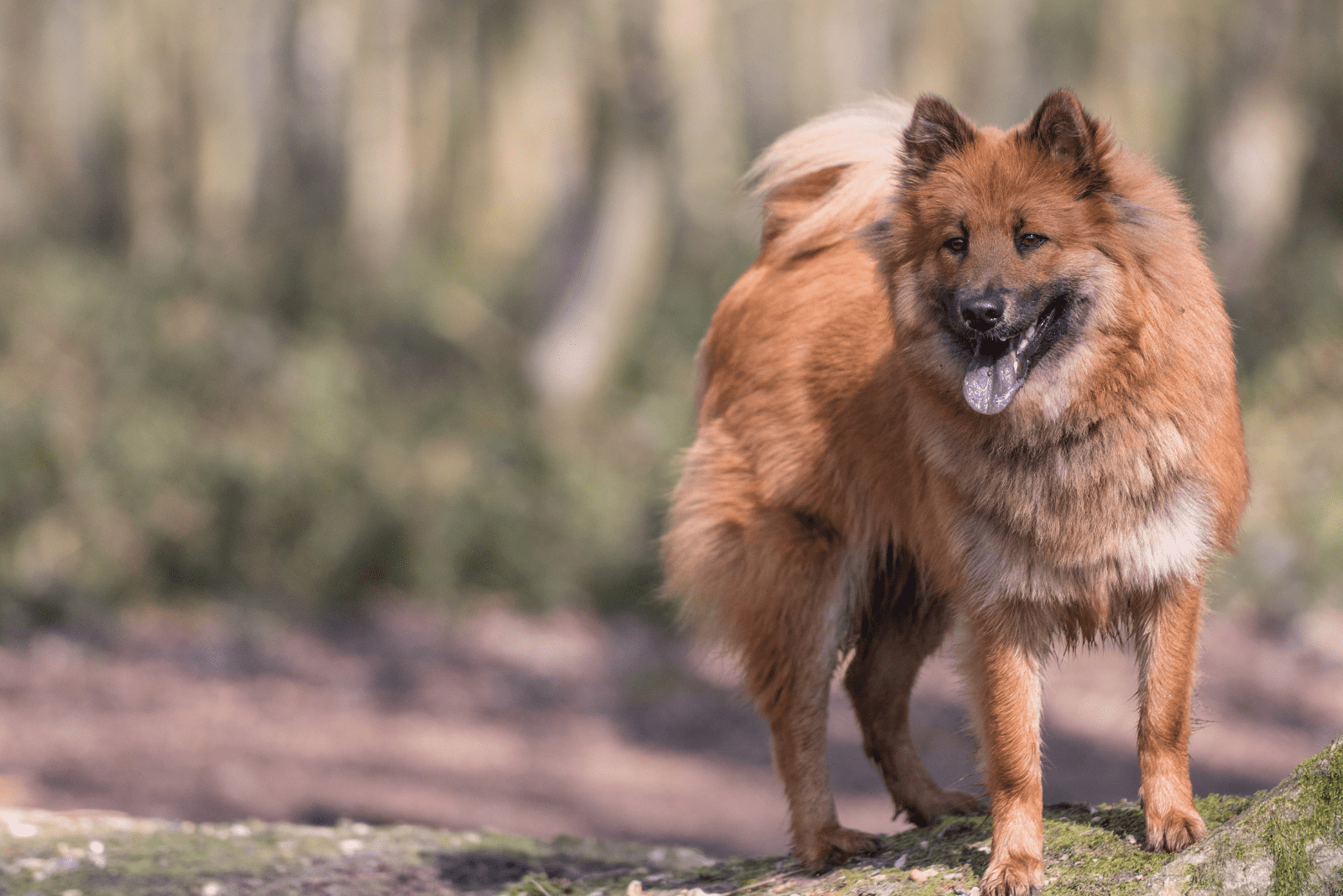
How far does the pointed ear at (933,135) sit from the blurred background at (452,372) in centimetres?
80

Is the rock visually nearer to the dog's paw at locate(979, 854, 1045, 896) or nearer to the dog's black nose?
the dog's paw at locate(979, 854, 1045, 896)

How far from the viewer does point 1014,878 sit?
3082 millimetres

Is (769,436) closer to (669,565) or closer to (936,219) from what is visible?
(669,565)

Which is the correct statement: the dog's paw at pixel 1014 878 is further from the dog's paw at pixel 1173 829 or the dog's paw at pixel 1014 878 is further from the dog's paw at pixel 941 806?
the dog's paw at pixel 941 806

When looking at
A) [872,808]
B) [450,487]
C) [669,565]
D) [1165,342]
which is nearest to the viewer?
[1165,342]

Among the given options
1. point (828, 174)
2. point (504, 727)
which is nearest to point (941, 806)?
point (828, 174)

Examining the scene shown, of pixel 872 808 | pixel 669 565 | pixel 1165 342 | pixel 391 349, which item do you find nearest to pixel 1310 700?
pixel 872 808

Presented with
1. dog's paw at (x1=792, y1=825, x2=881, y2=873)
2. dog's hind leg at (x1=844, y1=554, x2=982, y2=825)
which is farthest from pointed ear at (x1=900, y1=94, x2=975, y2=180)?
dog's paw at (x1=792, y1=825, x2=881, y2=873)

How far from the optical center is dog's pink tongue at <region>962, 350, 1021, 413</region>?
3.17 metres

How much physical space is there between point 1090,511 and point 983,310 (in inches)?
24.0

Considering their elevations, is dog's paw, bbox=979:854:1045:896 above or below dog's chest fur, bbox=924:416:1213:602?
below

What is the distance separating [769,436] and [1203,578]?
151 cm

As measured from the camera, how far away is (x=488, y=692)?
8820mm

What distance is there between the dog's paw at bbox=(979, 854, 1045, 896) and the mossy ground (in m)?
0.05
